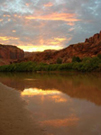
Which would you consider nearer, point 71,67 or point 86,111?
point 86,111

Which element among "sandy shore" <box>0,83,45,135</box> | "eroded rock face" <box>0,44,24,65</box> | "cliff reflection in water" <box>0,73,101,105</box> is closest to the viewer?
"sandy shore" <box>0,83,45,135</box>

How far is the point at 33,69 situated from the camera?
3282 inches

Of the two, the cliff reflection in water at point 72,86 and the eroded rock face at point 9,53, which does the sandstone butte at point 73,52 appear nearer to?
the eroded rock face at point 9,53

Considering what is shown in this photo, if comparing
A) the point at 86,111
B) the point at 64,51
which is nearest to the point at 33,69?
the point at 64,51

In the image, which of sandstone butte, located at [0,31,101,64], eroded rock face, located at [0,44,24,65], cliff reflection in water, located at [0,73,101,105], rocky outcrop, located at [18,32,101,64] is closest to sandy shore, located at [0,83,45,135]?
cliff reflection in water, located at [0,73,101,105]

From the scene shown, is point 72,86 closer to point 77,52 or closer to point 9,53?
point 77,52

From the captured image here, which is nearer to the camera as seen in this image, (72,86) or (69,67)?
(72,86)

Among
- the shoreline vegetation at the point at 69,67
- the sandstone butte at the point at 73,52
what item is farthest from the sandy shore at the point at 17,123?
the sandstone butte at the point at 73,52

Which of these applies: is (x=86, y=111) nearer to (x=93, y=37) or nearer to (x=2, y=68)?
(x=2, y=68)

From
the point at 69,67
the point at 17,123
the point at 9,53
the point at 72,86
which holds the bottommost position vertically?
the point at 72,86

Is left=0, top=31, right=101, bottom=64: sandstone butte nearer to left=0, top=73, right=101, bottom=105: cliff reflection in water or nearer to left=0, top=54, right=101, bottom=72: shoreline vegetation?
left=0, top=54, right=101, bottom=72: shoreline vegetation

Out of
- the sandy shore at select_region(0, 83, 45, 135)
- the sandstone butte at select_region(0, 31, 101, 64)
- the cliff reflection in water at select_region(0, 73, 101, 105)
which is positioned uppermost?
the sandstone butte at select_region(0, 31, 101, 64)

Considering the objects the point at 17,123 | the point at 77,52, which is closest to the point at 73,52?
the point at 77,52

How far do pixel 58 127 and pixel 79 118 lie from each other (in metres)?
1.36
